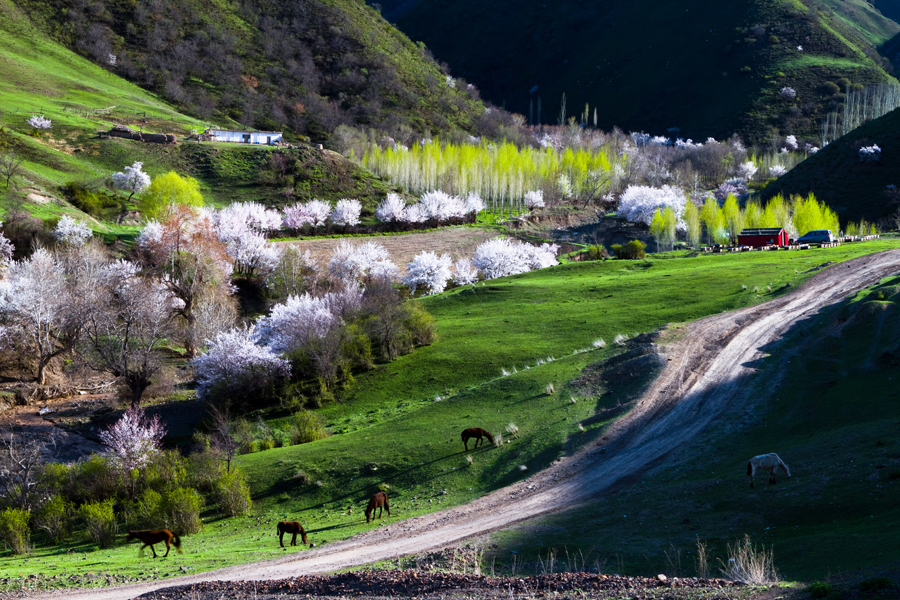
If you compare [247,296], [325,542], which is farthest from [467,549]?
[247,296]

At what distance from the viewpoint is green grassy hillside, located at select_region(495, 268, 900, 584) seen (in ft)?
48.2

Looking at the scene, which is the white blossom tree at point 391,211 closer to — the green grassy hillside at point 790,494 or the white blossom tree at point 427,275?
the white blossom tree at point 427,275

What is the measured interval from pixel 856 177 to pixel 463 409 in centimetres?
7721

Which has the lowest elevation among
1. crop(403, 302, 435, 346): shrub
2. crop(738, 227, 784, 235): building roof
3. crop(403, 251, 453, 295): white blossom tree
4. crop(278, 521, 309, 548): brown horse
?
crop(278, 521, 309, 548): brown horse

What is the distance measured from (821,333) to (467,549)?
20232mm

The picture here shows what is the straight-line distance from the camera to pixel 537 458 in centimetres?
2423

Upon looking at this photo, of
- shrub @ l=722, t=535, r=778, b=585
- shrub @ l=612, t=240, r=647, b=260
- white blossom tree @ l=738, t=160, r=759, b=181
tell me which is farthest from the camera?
white blossom tree @ l=738, t=160, r=759, b=181

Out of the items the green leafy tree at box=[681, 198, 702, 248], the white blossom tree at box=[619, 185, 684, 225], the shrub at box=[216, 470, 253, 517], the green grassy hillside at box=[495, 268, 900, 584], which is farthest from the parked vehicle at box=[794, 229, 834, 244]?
the shrub at box=[216, 470, 253, 517]

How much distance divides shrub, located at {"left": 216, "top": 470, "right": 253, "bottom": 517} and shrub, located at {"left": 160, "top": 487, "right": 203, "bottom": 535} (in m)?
1.08

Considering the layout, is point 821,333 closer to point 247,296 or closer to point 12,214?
point 247,296

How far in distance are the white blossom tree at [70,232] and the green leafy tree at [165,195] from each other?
36.0 feet

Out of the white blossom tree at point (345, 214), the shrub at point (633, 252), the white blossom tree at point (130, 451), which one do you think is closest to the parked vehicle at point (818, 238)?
the shrub at point (633, 252)

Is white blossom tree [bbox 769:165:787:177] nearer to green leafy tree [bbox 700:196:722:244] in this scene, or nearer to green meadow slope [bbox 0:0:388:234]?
green leafy tree [bbox 700:196:722:244]

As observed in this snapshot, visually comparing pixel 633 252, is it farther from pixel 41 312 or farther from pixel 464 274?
pixel 41 312
